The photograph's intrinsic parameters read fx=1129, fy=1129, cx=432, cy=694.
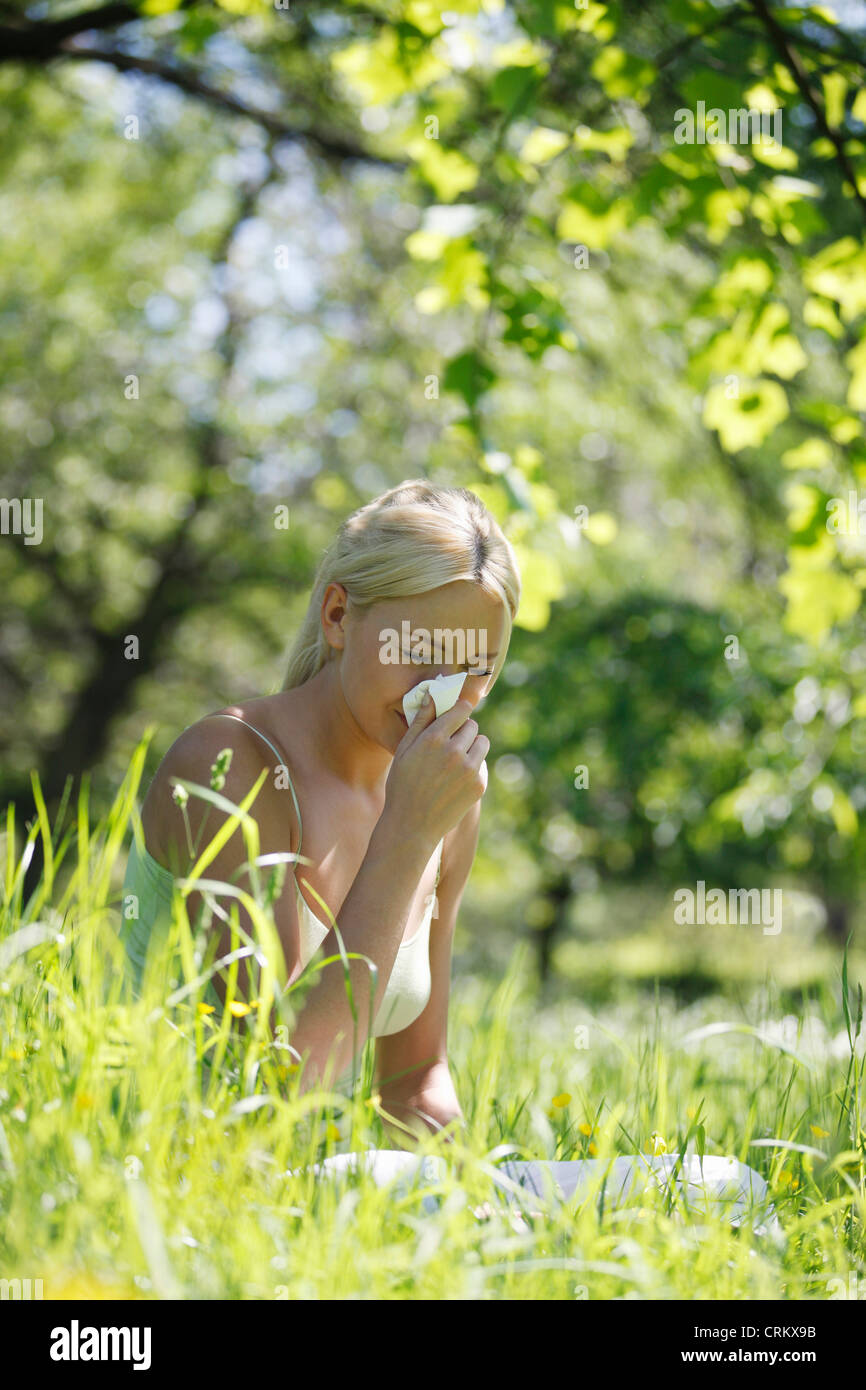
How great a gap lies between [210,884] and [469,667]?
3.06 ft

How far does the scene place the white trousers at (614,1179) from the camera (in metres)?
1.61

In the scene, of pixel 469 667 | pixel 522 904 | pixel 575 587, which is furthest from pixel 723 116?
pixel 522 904

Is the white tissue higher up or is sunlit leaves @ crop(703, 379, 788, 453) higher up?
sunlit leaves @ crop(703, 379, 788, 453)

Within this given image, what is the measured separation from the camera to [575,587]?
10.8 meters

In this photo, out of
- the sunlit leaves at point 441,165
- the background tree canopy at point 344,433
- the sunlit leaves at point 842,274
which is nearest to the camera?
the sunlit leaves at point 842,274

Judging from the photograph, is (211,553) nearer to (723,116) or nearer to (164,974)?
(723,116)

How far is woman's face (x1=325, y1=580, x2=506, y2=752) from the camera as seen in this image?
2275 millimetres

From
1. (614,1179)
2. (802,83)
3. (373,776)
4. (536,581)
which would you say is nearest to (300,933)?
(373,776)

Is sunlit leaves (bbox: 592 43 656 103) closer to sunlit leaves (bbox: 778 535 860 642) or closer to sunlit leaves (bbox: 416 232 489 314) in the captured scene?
sunlit leaves (bbox: 416 232 489 314)

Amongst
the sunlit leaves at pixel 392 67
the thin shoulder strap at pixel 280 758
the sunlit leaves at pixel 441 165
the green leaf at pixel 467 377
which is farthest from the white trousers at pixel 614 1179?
the sunlit leaves at pixel 392 67

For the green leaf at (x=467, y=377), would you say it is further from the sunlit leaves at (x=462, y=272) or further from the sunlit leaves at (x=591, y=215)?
the sunlit leaves at (x=591, y=215)

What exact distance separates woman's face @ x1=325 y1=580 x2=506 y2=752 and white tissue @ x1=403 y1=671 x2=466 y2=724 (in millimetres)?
39

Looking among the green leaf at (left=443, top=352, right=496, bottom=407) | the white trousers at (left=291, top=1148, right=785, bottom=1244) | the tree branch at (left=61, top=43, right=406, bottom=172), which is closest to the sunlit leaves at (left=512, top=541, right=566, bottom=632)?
the green leaf at (left=443, top=352, right=496, bottom=407)

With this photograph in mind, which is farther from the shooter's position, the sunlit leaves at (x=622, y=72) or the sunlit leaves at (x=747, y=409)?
the sunlit leaves at (x=747, y=409)
